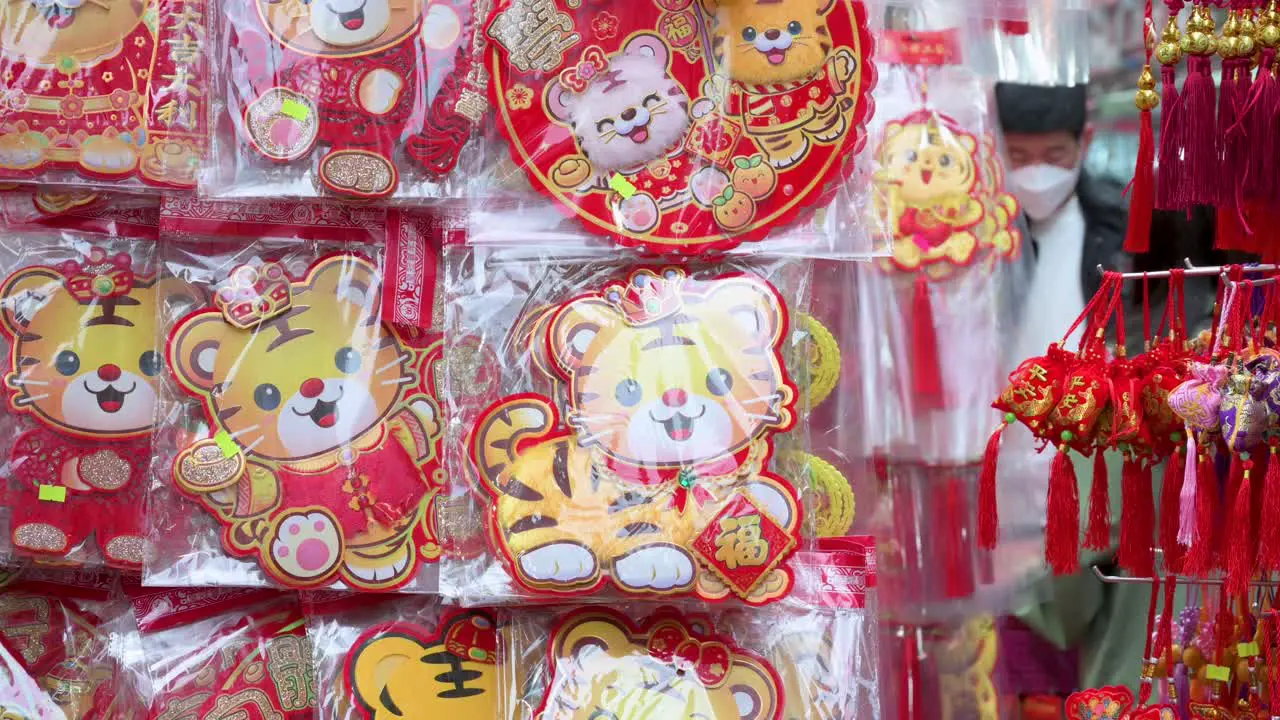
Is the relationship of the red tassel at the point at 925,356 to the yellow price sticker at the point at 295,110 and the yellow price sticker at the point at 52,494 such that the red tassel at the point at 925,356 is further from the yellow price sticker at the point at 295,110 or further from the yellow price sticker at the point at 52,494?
the yellow price sticker at the point at 52,494

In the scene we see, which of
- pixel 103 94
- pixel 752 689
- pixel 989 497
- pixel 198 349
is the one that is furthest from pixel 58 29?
pixel 989 497

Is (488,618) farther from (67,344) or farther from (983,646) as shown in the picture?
(983,646)

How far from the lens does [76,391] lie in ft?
5.13

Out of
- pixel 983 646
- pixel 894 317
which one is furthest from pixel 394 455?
pixel 983 646

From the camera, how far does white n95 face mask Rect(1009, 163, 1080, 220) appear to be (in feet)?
6.92

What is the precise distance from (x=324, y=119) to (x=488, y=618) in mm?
624

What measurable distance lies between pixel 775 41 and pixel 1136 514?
27.1 inches

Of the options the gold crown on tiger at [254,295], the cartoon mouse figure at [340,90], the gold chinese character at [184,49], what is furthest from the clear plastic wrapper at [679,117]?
the gold chinese character at [184,49]

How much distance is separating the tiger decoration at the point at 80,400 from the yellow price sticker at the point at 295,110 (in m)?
0.25

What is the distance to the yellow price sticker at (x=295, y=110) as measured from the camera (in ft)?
4.83

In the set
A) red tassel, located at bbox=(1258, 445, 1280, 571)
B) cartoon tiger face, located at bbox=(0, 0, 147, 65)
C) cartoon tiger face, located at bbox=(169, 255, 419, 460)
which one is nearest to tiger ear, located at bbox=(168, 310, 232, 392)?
cartoon tiger face, located at bbox=(169, 255, 419, 460)

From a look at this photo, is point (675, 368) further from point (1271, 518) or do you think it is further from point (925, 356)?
point (925, 356)

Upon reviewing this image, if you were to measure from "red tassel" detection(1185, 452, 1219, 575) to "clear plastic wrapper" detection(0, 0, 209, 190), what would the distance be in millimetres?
1170

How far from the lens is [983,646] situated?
209 cm
